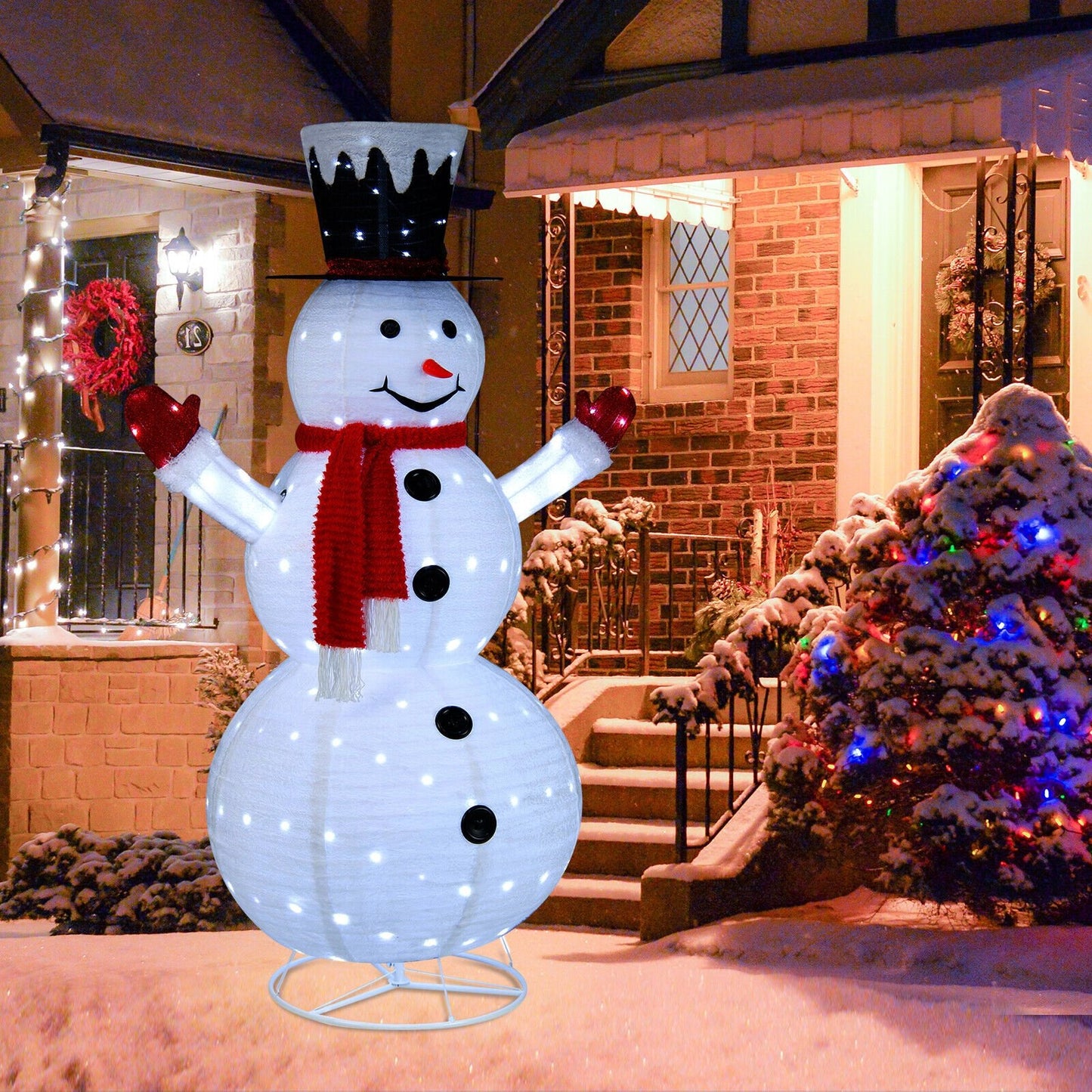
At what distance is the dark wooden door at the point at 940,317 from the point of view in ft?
28.8

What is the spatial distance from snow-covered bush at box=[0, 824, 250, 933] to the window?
14.7ft

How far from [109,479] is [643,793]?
5829mm

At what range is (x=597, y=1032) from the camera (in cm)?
385

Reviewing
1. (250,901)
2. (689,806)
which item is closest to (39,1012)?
(250,901)

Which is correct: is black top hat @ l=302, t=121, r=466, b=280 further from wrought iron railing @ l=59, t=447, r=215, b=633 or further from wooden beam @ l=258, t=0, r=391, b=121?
wooden beam @ l=258, t=0, r=391, b=121

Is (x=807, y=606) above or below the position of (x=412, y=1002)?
above

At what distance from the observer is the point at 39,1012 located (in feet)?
12.9

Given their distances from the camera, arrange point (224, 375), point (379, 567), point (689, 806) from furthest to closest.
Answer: point (224, 375) < point (689, 806) < point (379, 567)

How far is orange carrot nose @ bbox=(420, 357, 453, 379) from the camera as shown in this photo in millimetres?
3750

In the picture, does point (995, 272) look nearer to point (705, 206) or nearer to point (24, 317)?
point (705, 206)

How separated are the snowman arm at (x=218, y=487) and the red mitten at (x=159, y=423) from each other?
0.02 metres

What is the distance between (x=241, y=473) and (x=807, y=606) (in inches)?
110

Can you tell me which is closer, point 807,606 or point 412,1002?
point 412,1002

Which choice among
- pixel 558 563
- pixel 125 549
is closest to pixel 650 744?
pixel 558 563
